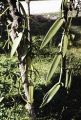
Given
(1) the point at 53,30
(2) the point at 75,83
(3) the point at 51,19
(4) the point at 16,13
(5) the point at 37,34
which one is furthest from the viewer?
(3) the point at 51,19

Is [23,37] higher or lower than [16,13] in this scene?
lower

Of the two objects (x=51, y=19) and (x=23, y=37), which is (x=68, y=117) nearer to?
(x=23, y=37)

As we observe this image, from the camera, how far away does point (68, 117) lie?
115 inches

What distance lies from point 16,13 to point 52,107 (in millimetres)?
1993

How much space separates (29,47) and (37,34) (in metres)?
3.52

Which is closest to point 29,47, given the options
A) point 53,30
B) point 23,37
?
point 23,37

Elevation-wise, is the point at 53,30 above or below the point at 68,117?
above

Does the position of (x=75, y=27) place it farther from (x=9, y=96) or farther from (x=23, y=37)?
(x=23, y=37)

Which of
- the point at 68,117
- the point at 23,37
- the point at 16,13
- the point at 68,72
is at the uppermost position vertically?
the point at 16,13

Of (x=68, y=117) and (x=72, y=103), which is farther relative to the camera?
(x=72, y=103)

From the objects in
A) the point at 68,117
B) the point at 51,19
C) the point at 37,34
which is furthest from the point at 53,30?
the point at 51,19

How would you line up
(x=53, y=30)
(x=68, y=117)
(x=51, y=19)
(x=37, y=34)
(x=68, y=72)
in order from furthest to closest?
(x=51, y=19) → (x=37, y=34) → (x=68, y=117) → (x=68, y=72) → (x=53, y=30)

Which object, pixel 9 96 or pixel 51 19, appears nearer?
pixel 9 96

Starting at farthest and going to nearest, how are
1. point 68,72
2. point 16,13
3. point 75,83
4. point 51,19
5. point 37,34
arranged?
point 51,19 → point 37,34 → point 75,83 → point 68,72 → point 16,13
